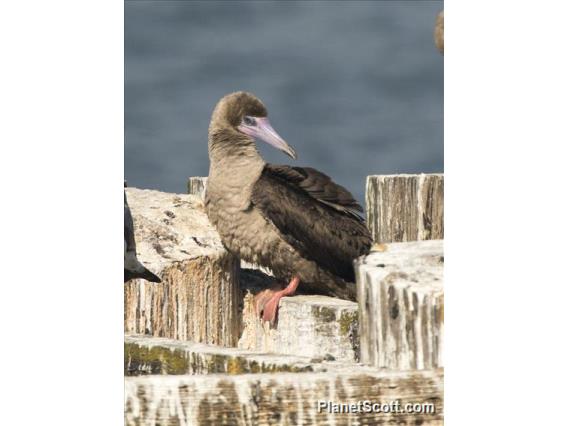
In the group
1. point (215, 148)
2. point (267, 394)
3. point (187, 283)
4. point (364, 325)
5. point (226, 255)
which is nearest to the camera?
point (267, 394)

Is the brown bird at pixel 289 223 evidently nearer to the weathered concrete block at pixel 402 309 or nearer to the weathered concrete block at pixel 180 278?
the weathered concrete block at pixel 180 278

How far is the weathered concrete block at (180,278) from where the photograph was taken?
390 inches

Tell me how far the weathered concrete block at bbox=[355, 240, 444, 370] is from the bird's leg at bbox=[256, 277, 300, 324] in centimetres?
289

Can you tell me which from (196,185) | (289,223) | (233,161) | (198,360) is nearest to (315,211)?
(289,223)

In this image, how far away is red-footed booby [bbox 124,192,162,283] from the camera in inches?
359

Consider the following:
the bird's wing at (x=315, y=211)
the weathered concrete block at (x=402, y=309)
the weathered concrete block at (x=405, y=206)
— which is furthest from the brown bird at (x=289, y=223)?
the weathered concrete block at (x=402, y=309)

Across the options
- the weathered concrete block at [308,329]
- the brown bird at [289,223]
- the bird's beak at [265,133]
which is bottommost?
the weathered concrete block at [308,329]

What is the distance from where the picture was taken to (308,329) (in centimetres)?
976

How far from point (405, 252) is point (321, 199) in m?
3.25

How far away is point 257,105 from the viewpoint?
11.8 m

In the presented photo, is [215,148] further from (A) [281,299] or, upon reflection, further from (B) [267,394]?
(B) [267,394]

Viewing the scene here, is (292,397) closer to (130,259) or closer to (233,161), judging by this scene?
(130,259)

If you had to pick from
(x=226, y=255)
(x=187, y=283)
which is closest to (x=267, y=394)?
(x=187, y=283)

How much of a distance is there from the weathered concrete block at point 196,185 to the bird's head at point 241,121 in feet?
1.79
